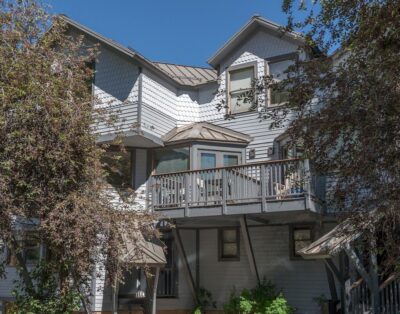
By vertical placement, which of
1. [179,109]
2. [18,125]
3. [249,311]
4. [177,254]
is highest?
[179,109]

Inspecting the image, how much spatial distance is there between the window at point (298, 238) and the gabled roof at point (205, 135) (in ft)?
10.6

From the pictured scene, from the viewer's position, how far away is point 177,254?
17844 mm

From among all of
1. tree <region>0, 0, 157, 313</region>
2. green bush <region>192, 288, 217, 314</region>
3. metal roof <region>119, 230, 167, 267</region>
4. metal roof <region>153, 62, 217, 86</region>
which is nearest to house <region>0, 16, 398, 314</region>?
green bush <region>192, 288, 217, 314</region>

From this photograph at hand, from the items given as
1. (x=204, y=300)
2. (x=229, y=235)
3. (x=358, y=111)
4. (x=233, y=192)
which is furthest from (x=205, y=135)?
(x=358, y=111)

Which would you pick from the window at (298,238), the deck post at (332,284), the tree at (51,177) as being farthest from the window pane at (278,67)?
the tree at (51,177)

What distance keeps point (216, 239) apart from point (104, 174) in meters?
8.48

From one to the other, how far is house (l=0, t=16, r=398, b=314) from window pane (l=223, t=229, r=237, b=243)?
3 cm

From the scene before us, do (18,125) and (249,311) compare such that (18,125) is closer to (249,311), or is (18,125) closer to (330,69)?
(330,69)

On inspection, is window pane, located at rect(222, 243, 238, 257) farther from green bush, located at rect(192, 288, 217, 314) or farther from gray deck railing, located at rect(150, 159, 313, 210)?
gray deck railing, located at rect(150, 159, 313, 210)

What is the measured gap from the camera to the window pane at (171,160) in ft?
57.8

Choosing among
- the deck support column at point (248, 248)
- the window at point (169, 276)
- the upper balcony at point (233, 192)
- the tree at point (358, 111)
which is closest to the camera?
the tree at point (358, 111)

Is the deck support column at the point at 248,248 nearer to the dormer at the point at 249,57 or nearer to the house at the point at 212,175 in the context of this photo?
the house at the point at 212,175

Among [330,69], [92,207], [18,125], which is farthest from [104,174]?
[330,69]

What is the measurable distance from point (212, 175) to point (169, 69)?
247 inches
